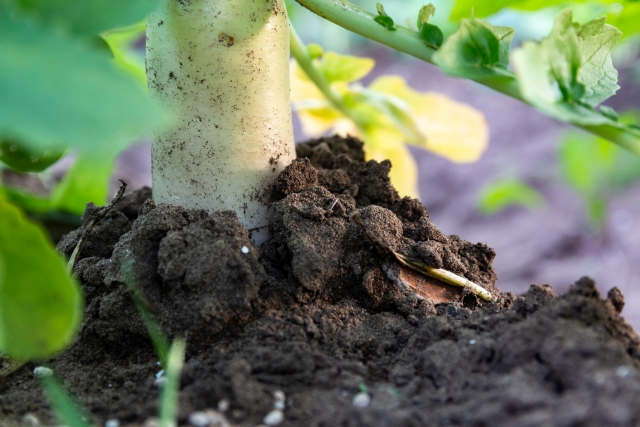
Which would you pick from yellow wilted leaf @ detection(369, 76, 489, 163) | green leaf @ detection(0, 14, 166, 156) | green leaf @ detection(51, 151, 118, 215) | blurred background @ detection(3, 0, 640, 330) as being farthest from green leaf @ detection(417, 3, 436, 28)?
blurred background @ detection(3, 0, 640, 330)

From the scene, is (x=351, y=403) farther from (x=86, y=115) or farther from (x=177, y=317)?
(x=86, y=115)

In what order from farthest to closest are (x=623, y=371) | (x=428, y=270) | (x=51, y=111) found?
(x=428, y=270)
(x=623, y=371)
(x=51, y=111)

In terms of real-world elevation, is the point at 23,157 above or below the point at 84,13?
above

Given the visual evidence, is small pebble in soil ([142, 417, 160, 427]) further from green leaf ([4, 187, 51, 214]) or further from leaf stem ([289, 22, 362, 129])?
green leaf ([4, 187, 51, 214])

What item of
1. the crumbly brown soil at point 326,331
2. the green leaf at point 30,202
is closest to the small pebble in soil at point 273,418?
the crumbly brown soil at point 326,331

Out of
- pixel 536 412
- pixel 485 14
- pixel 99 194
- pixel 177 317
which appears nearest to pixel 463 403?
pixel 536 412

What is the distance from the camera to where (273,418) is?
1.67 ft

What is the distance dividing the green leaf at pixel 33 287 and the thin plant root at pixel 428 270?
0.34 m

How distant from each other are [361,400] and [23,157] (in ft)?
1.89

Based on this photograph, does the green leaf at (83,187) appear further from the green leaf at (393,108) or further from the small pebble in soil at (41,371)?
the small pebble in soil at (41,371)

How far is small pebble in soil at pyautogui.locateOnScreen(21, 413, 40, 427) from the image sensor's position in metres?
0.52

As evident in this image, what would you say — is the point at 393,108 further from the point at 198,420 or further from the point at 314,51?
the point at 198,420

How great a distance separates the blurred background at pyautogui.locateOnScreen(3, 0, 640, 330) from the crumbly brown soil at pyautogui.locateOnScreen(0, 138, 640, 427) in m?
1.28

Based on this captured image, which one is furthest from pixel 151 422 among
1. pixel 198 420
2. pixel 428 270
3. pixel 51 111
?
pixel 428 270
